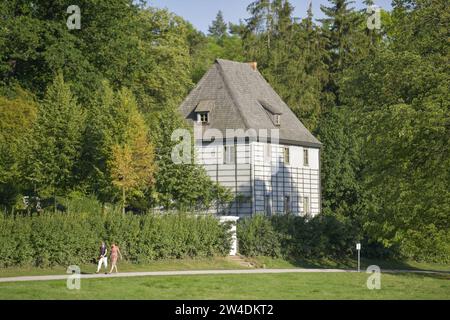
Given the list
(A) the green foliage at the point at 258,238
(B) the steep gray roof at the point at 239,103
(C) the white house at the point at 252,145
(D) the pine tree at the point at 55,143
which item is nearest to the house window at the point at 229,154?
(C) the white house at the point at 252,145

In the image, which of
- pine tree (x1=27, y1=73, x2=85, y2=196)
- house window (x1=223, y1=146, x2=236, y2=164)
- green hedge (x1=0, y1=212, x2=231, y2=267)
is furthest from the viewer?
house window (x1=223, y1=146, x2=236, y2=164)

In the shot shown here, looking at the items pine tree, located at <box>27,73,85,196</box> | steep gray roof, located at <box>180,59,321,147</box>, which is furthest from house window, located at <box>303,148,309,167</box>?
pine tree, located at <box>27,73,85,196</box>

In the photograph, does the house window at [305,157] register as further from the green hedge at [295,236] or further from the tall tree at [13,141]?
the tall tree at [13,141]

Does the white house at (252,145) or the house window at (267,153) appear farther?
the house window at (267,153)

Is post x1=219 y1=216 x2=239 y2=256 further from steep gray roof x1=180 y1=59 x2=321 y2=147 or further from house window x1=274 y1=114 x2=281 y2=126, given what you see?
house window x1=274 y1=114 x2=281 y2=126

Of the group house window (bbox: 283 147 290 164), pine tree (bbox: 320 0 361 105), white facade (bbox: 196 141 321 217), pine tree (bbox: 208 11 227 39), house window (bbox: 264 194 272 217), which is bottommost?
house window (bbox: 264 194 272 217)

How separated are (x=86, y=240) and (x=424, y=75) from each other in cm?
1677

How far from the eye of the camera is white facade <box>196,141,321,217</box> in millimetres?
56938

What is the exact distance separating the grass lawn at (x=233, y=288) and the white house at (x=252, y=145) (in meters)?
18.1

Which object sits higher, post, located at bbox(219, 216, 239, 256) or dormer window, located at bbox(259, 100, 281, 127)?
dormer window, located at bbox(259, 100, 281, 127)

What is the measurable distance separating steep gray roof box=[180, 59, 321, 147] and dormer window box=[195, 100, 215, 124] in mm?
110

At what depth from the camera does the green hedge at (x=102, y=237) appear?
40.3m

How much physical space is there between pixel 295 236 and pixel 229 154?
8577 millimetres

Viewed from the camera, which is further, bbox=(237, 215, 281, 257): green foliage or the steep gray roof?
the steep gray roof
